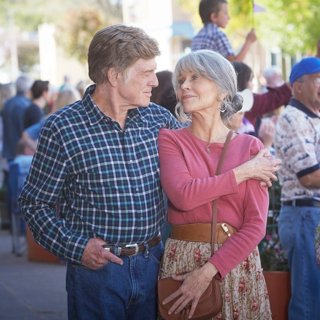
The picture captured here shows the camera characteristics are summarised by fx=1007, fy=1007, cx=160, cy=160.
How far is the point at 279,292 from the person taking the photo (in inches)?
267

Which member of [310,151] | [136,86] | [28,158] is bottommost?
[28,158]

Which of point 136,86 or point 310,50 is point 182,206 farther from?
point 310,50

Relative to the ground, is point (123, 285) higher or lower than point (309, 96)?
lower

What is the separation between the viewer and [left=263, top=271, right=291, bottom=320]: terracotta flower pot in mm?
6770

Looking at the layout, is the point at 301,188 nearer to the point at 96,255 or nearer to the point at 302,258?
the point at 302,258

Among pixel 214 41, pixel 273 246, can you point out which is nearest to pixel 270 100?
pixel 214 41

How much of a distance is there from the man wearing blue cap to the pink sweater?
1800mm

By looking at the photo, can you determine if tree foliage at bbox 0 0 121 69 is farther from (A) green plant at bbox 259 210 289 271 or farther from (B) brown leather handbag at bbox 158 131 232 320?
(B) brown leather handbag at bbox 158 131 232 320

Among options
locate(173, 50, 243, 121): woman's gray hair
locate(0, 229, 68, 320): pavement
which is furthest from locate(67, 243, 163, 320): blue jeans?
locate(0, 229, 68, 320): pavement

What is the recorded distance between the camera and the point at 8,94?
728 inches

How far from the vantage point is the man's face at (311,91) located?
253 inches

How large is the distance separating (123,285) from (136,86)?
900 millimetres

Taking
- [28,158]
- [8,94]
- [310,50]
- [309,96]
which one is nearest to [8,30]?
[310,50]

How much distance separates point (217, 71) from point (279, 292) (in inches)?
106
